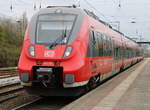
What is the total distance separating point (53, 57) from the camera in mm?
10586

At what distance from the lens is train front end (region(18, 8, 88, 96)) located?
10.4m

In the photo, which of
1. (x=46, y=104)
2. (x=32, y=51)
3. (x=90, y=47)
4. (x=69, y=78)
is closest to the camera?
(x=69, y=78)

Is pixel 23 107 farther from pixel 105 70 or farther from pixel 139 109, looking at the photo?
pixel 105 70

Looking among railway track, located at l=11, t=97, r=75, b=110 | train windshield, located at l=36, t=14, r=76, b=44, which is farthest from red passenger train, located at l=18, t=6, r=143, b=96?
railway track, located at l=11, t=97, r=75, b=110

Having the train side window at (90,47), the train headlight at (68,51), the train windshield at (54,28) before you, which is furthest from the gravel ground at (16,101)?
the train side window at (90,47)

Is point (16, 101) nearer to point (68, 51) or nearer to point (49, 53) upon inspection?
point (49, 53)

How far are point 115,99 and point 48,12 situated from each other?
4.11 meters

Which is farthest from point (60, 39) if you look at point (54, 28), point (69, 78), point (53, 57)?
point (69, 78)

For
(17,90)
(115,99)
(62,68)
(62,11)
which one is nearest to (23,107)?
(62,68)

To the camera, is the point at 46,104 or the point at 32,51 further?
the point at 46,104

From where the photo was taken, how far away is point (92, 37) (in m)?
12.3

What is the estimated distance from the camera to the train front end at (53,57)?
34.3 feet

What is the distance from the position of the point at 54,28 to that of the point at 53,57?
1.28 meters

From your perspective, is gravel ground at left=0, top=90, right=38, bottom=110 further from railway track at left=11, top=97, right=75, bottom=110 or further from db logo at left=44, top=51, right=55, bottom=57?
db logo at left=44, top=51, right=55, bottom=57
